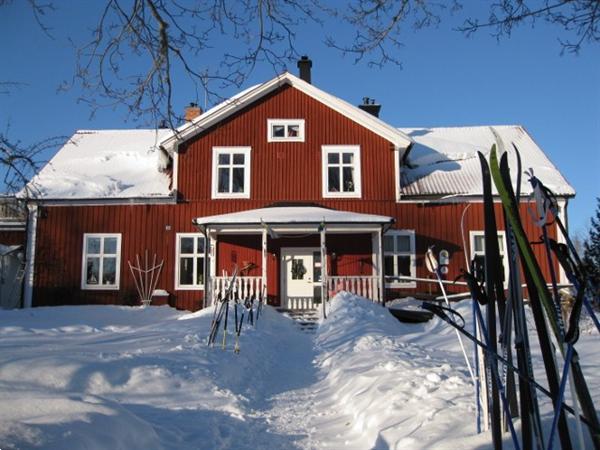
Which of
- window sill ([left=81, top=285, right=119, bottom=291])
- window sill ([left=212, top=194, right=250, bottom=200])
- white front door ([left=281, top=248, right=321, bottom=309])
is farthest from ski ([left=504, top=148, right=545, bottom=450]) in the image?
window sill ([left=81, top=285, right=119, bottom=291])

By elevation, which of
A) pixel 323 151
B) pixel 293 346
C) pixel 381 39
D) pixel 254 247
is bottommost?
pixel 293 346

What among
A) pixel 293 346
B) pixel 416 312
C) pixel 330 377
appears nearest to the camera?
pixel 330 377

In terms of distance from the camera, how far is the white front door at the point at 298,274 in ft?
52.7

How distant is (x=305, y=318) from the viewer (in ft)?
45.2

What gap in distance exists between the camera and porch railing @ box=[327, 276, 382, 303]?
1427 centimetres

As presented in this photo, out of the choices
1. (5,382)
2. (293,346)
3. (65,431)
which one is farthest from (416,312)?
(65,431)

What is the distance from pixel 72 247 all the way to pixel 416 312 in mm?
11016

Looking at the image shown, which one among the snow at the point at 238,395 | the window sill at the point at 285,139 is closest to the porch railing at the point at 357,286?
the snow at the point at 238,395

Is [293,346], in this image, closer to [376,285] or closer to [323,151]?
[376,285]

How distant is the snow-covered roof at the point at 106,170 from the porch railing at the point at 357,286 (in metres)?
6.28

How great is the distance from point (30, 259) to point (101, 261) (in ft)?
7.17

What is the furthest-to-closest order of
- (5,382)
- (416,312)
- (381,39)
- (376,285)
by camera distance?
1. (376,285)
2. (416,312)
3. (381,39)
4. (5,382)

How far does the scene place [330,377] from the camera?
6.58 meters

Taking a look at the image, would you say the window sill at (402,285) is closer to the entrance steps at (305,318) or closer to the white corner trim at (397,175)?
the white corner trim at (397,175)
